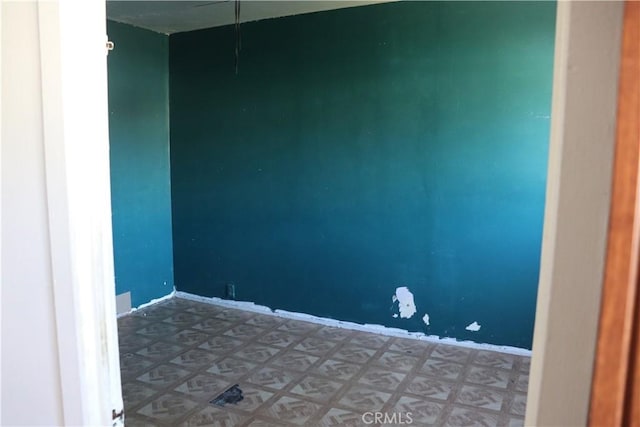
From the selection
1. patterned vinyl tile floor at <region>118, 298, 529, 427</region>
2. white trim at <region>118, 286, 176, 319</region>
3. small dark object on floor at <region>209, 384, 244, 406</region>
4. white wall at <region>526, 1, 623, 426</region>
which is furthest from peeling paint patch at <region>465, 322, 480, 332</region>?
white wall at <region>526, 1, 623, 426</region>

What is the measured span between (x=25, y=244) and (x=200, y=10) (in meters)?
3.01

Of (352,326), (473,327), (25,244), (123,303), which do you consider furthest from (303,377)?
(25,244)

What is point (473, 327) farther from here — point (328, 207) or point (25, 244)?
point (25, 244)

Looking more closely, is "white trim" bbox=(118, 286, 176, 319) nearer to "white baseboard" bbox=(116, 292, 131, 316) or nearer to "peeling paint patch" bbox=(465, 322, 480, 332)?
"white baseboard" bbox=(116, 292, 131, 316)

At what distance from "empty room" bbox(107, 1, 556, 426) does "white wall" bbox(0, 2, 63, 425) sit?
1.55 metres

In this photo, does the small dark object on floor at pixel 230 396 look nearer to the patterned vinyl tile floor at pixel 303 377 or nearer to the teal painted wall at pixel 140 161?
the patterned vinyl tile floor at pixel 303 377

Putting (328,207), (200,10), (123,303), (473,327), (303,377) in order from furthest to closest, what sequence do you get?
(123,303), (328,207), (200,10), (473,327), (303,377)

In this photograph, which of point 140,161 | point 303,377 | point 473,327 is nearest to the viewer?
point 303,377

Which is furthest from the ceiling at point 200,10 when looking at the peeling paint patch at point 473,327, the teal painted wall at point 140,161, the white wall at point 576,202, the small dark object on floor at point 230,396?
the white wall at point 576,202

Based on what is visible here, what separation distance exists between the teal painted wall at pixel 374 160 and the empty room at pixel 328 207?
1 cm

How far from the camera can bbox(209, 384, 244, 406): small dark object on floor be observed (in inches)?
107

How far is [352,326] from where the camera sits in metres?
3.89

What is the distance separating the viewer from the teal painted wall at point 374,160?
3.23 meters

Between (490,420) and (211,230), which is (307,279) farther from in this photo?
(490,420)
